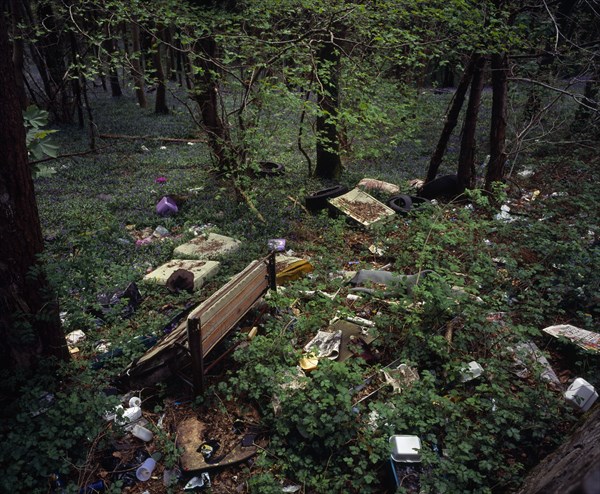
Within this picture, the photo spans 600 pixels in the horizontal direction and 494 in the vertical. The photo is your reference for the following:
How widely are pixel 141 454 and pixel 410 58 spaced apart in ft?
20.8

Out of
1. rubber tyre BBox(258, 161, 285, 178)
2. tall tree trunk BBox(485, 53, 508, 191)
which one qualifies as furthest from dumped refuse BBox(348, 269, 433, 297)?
rubber tyre BBox(258, 161, 285, 178)

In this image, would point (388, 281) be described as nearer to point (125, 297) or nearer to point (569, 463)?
point (569, 463)

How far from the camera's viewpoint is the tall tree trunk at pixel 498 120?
21.6ft

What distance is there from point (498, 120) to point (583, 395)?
16.8ft

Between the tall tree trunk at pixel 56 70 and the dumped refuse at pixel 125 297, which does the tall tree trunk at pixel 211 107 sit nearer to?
the dumped refuse at pixel 125 297

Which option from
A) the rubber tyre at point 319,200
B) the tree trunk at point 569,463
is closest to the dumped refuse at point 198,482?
the tree trunk at point 569,463

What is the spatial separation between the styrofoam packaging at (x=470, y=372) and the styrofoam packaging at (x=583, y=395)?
59 cm

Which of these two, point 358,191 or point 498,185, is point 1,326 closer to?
point 358,191

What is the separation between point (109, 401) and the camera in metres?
2.83

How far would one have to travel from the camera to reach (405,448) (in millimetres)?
2660

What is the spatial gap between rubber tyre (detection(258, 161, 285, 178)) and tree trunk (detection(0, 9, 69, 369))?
5781mm

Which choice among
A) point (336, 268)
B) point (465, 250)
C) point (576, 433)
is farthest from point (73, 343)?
point (465, 250)

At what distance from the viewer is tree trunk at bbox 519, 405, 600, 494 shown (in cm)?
169

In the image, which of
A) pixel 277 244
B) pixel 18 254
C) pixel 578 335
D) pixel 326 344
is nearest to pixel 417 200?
pixel 277 244
